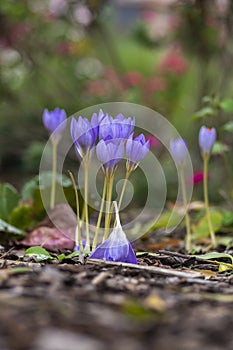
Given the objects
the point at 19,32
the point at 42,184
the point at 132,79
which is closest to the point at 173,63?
the point at 132,79

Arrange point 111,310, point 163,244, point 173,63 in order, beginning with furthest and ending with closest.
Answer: point 173,63, point 163,244, point 111,310

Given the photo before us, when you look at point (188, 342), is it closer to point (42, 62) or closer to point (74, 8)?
point (74, 8)

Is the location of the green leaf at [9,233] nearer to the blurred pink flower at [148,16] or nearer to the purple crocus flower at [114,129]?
the purple crocus flower at [114,129]

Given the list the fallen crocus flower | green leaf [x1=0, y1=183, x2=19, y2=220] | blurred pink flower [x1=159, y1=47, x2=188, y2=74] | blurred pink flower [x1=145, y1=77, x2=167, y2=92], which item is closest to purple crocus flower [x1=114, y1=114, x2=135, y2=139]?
the fallen crocus flower

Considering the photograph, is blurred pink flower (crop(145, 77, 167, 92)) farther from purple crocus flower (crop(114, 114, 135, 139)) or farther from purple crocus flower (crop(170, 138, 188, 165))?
purple crocus flower (crop(114, 114, 135, 139))

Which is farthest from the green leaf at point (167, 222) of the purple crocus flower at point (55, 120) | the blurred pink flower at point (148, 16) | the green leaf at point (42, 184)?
the blurred pink flower at point (148, 16)

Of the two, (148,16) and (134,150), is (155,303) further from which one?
(148,16)
